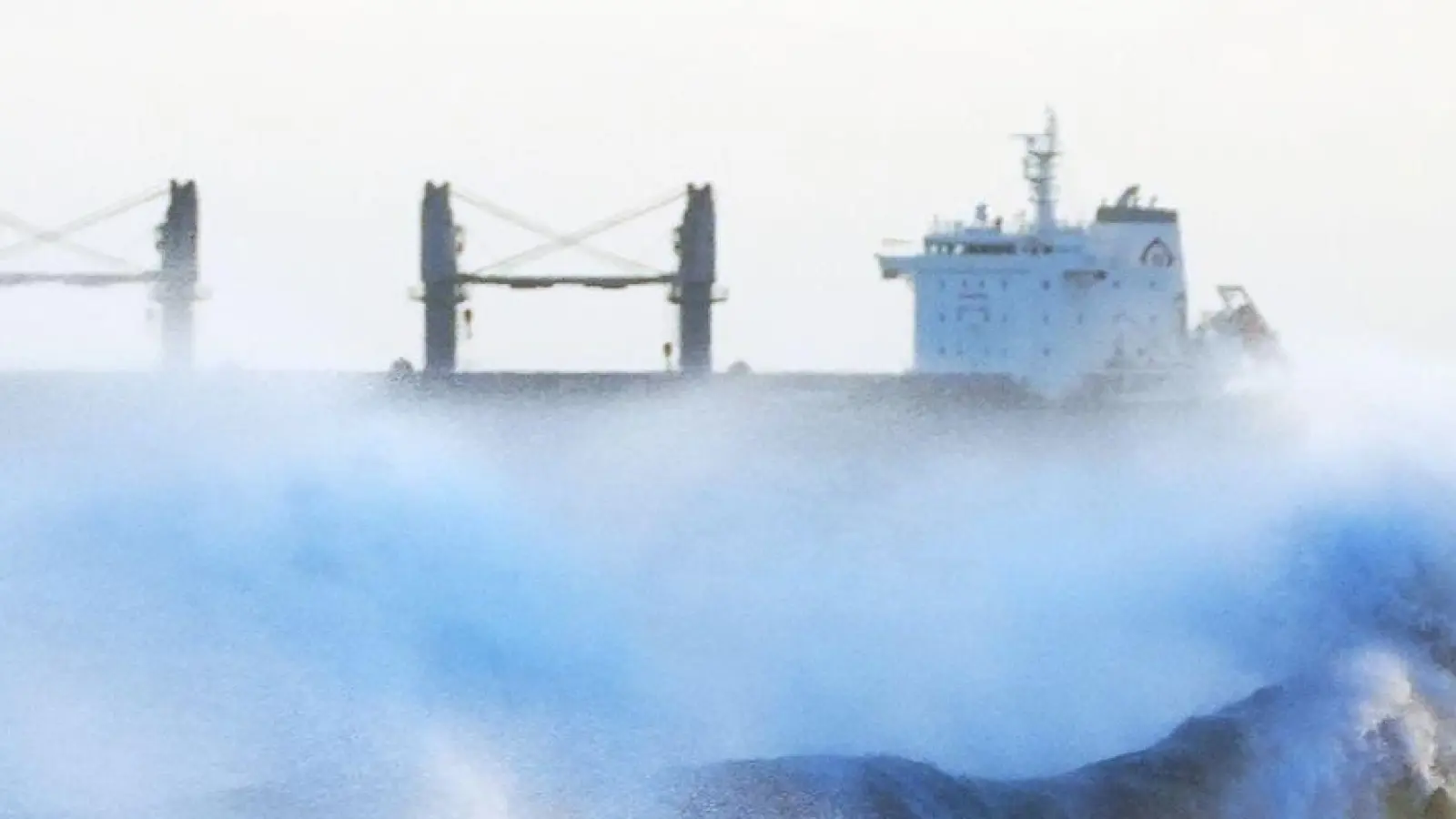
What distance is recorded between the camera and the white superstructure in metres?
79.6

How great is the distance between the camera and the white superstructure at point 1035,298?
79.6m

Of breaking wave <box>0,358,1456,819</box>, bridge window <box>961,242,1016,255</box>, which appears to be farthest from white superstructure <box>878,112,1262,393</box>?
breaking wave <box>0,358,1456,819</box>

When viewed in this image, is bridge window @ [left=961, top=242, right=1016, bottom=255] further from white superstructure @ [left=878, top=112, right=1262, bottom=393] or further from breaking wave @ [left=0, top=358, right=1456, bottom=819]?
breaking wave @ [left=0, top=358, right=1456, bottom=819]

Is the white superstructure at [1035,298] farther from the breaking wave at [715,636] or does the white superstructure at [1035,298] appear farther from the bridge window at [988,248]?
the breaking wave at [715,636]

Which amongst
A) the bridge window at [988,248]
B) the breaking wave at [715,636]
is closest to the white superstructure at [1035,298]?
the bridge window at [988,248]

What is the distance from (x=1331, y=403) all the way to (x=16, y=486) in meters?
21.9

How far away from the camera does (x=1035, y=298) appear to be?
3150 inches

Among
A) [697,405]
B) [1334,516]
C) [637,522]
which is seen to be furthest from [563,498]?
[697,405]

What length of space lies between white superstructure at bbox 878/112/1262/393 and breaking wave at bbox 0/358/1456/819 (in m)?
20.1

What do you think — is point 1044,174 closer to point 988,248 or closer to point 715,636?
point 988,248

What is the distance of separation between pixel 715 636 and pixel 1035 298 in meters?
38.4

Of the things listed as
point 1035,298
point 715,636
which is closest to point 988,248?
point 1035,298

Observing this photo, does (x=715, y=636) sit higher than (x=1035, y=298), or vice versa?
(x=1035, y=298)

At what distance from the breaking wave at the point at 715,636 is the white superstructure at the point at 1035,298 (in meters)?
20.1
